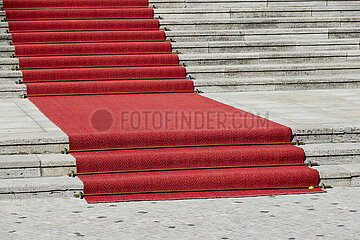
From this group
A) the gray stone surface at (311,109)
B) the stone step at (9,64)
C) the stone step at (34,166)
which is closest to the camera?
the stone step at (34,166)

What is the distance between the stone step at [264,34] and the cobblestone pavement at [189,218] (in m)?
5.16

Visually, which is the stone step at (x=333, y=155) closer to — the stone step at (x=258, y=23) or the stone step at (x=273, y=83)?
the stone step at (x=273, y=83)

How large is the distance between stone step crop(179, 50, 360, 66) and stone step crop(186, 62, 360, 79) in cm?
17

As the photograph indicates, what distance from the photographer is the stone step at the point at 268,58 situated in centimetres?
999

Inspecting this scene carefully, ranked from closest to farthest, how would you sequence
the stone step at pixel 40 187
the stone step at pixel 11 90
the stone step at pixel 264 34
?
the stone step at pixel 40 187 < the stone step at pixel 11 90 < the stone step at pixel 264 34

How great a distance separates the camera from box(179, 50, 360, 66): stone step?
9992mm

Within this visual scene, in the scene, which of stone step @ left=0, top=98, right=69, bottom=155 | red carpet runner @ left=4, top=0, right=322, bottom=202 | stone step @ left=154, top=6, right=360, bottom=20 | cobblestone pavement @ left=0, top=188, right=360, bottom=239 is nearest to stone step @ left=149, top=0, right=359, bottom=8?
stone step @ left=154, top=6, right=360, bottom=20

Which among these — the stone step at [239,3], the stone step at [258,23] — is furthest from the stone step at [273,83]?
the stone step at [239,3]

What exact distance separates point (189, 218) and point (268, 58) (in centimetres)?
552

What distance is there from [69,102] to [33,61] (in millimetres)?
1475

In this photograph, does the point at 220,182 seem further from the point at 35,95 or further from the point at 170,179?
the point at 35,95

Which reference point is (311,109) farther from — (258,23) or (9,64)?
(9,64)

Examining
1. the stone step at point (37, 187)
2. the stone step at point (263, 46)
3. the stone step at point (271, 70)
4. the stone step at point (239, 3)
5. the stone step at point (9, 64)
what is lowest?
the stone step at point (37, 187)

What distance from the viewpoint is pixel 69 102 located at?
27.6 feet
